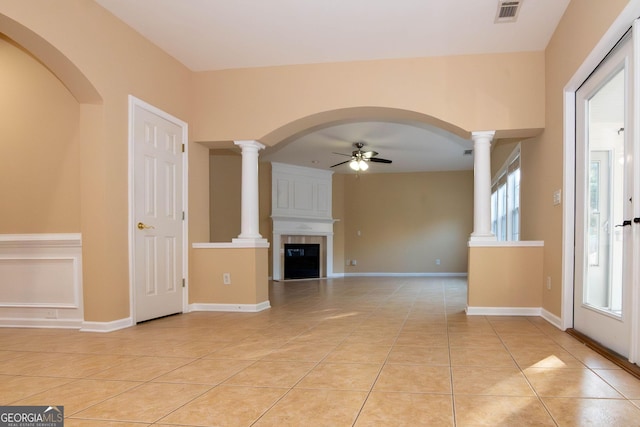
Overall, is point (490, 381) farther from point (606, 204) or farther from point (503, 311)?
point (503, 311)

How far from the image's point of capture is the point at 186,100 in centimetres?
539

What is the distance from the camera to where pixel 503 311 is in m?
4.88

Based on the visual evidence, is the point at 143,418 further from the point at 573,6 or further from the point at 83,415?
the point at 573,6

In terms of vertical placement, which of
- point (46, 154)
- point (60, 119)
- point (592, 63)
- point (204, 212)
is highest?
point (592, 63)

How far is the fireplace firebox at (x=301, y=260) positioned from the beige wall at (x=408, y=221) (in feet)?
3.73

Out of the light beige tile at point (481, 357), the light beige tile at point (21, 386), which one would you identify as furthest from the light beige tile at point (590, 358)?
the light beige tile at point (21, 386)

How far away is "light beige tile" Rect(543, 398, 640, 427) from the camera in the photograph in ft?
6.24

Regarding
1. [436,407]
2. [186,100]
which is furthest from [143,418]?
[186,100]

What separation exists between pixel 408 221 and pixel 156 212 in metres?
8.32

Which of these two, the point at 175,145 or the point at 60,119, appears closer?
the point at 60,119

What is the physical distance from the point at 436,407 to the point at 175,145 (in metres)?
4.03

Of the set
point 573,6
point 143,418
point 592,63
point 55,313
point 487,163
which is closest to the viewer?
point 143,418

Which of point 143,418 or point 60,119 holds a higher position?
point 60,119

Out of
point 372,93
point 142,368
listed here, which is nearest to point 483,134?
point 372,93
